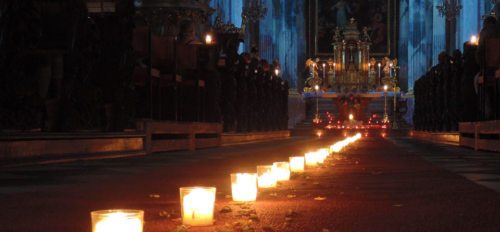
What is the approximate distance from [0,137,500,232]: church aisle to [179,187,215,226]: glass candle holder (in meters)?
0.05

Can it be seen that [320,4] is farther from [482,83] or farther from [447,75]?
[482,83]

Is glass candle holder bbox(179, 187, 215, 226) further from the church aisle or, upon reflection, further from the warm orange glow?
the warm orange glow

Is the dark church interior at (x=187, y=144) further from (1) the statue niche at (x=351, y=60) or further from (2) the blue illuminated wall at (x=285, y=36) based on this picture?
(2) the blue illuminated wall at (x=285, y=36)

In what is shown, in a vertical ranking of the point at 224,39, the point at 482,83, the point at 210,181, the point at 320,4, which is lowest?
the point at 210,181

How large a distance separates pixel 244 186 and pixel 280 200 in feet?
1.02

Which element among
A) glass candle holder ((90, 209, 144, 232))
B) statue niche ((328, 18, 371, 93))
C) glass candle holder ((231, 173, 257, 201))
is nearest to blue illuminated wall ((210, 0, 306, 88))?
statue niche ((328, 18, 371, 93))

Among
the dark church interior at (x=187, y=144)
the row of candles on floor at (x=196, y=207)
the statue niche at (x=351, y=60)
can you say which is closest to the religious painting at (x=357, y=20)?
the statue niche at (x=351, y=60)

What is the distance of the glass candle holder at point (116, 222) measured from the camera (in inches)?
102

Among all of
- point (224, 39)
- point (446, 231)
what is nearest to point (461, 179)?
point (446, 231)

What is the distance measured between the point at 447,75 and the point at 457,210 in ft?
56.9

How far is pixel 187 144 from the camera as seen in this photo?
14.3 meters

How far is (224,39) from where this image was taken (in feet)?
86.0

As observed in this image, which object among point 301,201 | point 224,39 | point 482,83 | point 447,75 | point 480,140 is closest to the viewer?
point 301,201

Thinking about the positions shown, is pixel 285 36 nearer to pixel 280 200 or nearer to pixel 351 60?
pixel 351 60
